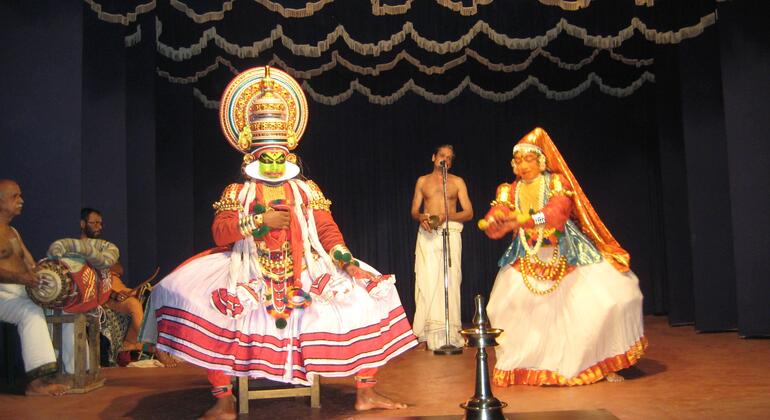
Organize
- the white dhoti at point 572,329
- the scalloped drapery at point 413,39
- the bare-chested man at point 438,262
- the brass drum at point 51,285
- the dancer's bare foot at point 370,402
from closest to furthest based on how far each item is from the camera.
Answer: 1. the dancer's bare foot at point 370,402
2. the white dhoti at point 572,329
3. the brass drum at point 51,285
4. the bare-chested man at point 438,262
5. the scalloped drapery at point 413,39

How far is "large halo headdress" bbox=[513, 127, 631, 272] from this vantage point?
5871 mm

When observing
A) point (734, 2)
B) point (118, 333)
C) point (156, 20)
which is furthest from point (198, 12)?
point (734, 2)

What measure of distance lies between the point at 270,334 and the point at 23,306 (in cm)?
210

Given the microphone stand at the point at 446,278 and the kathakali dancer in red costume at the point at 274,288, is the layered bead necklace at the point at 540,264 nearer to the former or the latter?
the kathakali dancer in red costume at the point at 274,288

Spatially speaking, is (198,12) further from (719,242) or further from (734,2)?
(719,242)

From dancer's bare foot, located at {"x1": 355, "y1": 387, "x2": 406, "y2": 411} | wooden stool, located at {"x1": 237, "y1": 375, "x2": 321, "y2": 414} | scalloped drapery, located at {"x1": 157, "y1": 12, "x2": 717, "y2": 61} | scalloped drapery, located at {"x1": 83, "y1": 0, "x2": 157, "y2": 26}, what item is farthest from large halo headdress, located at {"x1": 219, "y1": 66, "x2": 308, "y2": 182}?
scalloped drapery, located at {"x1": 157, "y1": 12, "x2": 717, "y2": 61}

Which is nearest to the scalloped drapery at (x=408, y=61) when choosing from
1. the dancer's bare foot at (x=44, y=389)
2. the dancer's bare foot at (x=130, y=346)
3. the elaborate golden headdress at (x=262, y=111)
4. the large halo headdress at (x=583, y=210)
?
the dancer's bare foot at (x=130, y=346)

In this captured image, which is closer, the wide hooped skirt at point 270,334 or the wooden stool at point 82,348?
the wide hooped skirt at point 270,334

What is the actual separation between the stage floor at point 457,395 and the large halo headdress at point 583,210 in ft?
2.75

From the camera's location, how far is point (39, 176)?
22.2 feet

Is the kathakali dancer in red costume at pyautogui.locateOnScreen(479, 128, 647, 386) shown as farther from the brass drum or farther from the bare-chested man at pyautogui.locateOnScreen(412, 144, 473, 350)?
the brass drum

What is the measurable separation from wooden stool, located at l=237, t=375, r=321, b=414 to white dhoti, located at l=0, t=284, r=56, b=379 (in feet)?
5.00

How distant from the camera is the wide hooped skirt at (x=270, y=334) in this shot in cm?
461

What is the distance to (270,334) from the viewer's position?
470cm
